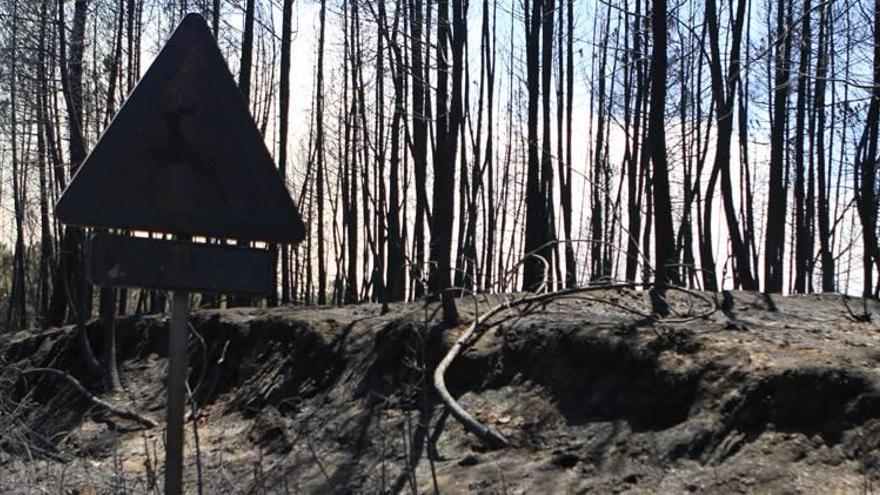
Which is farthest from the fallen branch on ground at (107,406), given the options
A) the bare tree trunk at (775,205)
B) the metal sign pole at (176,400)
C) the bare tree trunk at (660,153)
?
the bare tree trunk at (775,205)

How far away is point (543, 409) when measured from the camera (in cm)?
771

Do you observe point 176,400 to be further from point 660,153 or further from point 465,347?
point 660,153

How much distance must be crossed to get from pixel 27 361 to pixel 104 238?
543 inches

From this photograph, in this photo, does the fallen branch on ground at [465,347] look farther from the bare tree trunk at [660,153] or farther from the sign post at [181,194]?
the sign post at [181,194]

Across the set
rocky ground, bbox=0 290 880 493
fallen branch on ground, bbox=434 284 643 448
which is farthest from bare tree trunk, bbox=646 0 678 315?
fallen branch on ground, bbox=434 284 643 448

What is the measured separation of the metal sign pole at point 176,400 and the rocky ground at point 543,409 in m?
0.41

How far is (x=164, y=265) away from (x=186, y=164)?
40 centimetres

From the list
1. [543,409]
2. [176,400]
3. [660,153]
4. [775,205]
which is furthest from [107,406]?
[775,205]

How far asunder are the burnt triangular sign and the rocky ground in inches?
30.5

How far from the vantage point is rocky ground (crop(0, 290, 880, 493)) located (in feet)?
19.6

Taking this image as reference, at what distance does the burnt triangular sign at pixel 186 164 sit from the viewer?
3395 mm

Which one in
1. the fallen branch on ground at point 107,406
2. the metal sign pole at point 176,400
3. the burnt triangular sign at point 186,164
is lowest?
the fallen branch on ground at point 107,406

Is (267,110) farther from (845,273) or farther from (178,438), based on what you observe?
(178,438)

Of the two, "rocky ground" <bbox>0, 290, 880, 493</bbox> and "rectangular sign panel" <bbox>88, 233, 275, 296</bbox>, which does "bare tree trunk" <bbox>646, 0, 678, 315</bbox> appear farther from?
"rectangular sign panel" <bbox>88, 233, 275, 296</bbox>
